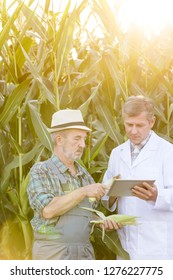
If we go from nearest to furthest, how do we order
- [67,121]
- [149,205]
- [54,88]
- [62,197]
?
1. [62,197]
2. [67,121]
3. [149,205]
4. [54,88]

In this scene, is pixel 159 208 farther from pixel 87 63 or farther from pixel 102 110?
pixel 87 63

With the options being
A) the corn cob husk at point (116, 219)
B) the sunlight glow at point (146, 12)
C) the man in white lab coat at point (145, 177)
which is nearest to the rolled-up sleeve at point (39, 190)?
the corn cob husk at point (116, 219)

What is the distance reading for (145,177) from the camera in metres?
2.34

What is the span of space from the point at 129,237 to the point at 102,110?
2.06 feet

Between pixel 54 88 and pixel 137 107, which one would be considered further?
pixel 54 88

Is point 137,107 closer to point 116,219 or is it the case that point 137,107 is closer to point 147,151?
point 147,151

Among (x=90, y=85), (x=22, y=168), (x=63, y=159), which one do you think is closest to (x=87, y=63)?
(x=90, y=85)

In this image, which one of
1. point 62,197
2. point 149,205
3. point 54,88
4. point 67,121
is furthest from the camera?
point 54,88

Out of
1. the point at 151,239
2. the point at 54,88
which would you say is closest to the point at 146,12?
the point at 54,88

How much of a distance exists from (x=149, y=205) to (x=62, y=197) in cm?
39

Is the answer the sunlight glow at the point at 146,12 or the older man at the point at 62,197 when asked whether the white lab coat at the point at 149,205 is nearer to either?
the older man at the point at 62,197

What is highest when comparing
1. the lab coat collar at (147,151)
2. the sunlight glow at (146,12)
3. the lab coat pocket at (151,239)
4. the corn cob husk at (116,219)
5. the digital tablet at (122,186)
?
the sunlight glow at (146,12)

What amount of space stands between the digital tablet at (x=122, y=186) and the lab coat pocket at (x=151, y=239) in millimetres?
250

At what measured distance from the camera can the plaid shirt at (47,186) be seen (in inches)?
84.5
